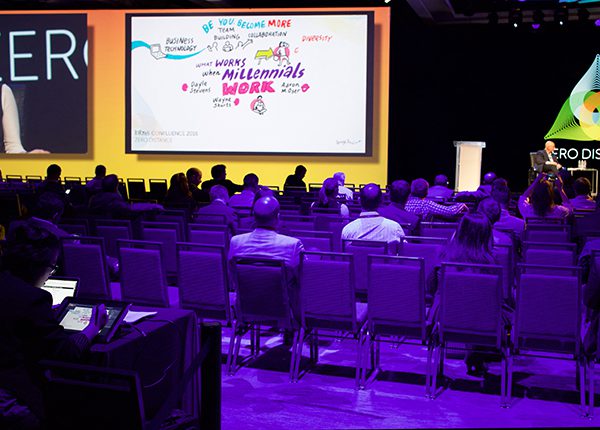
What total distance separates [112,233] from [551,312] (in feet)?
12.9

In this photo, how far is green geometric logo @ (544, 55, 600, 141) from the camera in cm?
1691

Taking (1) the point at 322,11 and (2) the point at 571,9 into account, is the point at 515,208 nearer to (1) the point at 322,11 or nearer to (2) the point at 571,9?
(1) the point at 322,11

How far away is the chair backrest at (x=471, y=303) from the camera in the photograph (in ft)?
15.1

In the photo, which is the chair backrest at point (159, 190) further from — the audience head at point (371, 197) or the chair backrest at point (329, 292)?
the chair backrest at point (329, 292)

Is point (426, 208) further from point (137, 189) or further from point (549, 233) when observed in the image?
point (137, 189)

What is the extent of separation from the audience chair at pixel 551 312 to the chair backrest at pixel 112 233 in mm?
3584

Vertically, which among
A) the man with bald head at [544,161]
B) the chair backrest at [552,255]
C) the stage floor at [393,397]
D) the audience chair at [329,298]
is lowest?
the stage floor at [393,397]

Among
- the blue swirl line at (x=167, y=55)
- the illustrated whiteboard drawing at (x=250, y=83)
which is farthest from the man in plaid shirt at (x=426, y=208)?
the blue swirl line at (x=167, y=55)

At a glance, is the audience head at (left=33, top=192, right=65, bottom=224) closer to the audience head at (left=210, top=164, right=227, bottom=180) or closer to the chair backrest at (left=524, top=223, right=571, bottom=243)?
the chair backrest at (left=524, top=223, right=571, bottom=243)

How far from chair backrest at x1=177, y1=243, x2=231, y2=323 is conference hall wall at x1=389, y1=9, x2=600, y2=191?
12000 mm

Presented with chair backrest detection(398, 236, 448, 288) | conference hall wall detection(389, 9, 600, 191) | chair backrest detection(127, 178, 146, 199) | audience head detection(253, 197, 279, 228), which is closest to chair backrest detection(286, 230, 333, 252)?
chair backrest detection(398, 236, 448, 288)

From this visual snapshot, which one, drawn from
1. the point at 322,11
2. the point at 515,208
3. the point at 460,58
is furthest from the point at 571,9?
the point at 515,208

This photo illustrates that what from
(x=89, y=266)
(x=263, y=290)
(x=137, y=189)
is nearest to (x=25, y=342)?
(x=263, y=290)

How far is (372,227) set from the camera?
6.10 meters
